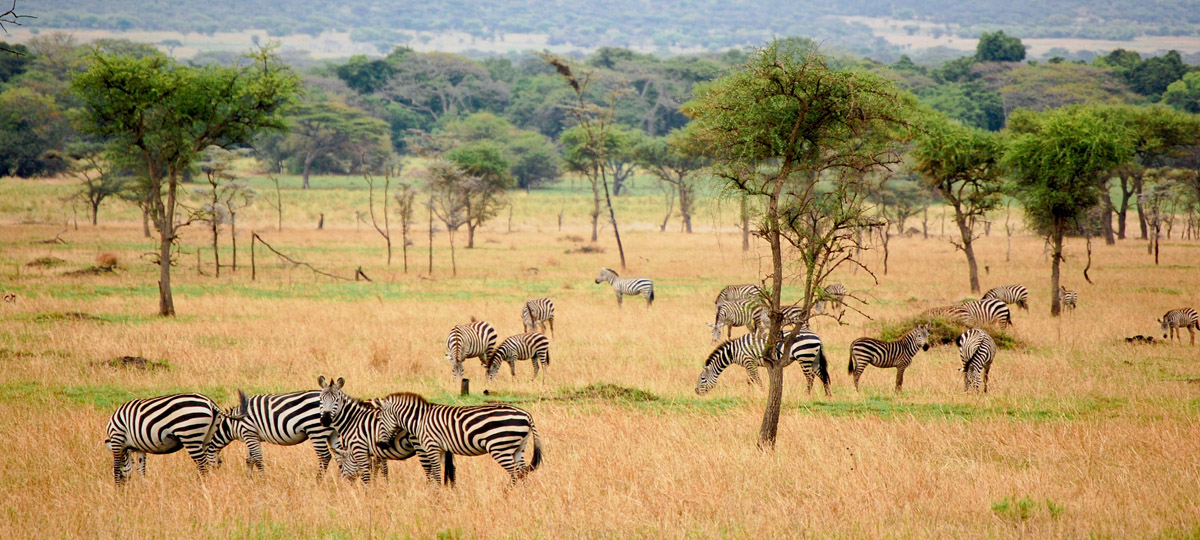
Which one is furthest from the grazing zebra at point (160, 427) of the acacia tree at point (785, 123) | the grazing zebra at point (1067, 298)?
the grazing zebra at point (1067, 298)

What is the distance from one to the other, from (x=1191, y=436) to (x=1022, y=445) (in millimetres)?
2105

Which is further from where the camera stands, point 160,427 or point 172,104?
point 172,104

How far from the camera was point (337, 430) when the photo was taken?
34.4ft

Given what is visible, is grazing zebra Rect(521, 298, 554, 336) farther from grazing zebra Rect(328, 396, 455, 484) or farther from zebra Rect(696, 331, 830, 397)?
grazing zebra Rect(328, 396, 455, 484)

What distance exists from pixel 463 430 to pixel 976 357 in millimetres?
9223

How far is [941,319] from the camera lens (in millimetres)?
20609

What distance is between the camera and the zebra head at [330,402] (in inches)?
395

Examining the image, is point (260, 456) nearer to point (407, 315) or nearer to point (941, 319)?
point (407, 315)

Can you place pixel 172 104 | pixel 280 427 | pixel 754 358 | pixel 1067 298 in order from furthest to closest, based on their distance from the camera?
pixel 1067 298 → pixel 172 104 → pixel 754 358 → pixel 280 427

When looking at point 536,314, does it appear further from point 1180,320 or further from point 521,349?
point 1180,320

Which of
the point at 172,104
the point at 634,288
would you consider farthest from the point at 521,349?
the point at 172,104

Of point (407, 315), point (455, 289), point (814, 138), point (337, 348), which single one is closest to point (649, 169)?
point (455, 289)

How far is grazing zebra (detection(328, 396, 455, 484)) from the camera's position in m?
10.1

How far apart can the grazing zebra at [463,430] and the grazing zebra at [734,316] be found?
11847mm
